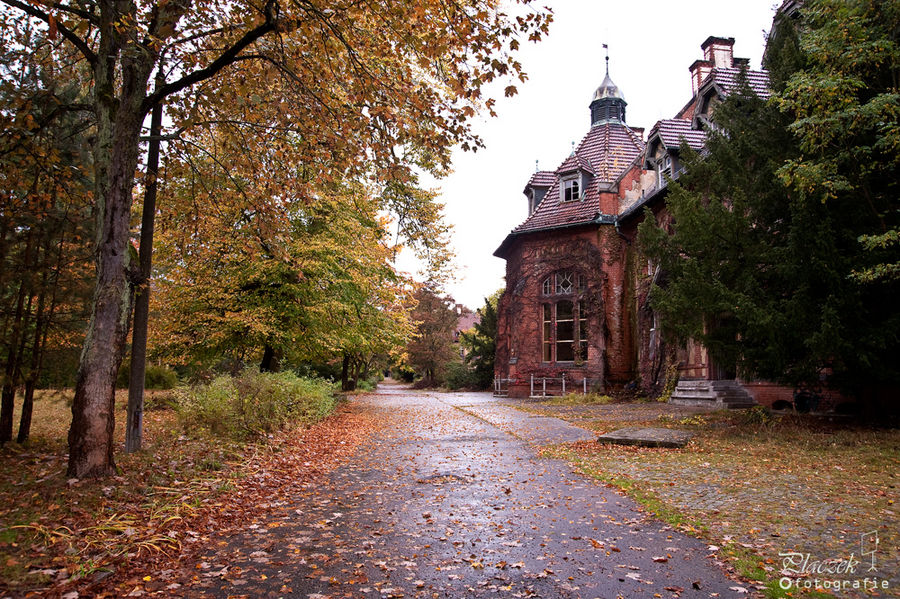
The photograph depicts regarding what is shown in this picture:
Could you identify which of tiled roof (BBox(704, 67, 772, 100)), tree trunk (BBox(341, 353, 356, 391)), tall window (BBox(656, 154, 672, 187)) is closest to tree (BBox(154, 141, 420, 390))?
tall window (BBox(656, 154, 672, 187))

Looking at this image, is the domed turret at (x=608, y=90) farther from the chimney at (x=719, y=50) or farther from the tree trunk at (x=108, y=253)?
the tree trunk at (x=108, y=253)

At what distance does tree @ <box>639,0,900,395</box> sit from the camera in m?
8.96

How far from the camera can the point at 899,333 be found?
32.2ft

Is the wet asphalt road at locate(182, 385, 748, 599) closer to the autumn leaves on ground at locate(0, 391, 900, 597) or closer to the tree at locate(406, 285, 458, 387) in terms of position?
the autumn leaves on ground at locate(0, 391, 900, 597)

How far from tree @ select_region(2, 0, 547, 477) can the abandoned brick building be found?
51.2 ft

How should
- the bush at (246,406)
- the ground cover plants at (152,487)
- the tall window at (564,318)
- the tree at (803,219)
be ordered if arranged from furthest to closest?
the tall window at (564,318)
the bush at (246,406)
the tree at (803,219)
the ground cover plants at (152,487)

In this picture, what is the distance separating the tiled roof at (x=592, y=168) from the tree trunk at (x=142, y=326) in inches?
763

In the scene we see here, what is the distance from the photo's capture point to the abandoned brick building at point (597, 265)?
899 inches

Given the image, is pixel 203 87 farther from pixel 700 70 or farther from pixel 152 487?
pixel 700 70

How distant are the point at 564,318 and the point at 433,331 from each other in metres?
16.9

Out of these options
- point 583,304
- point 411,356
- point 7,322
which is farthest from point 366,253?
point 411,356

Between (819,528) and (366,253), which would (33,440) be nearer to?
(366,253)

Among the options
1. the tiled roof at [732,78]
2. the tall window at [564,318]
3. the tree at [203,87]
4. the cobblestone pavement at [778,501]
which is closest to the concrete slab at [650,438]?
the cobblestone pavement at [778,501]

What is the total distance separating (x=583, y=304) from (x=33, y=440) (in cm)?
2060
